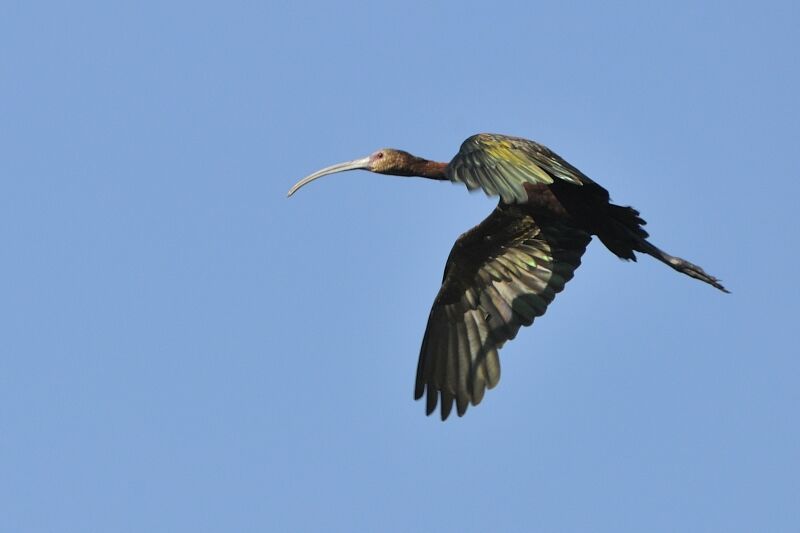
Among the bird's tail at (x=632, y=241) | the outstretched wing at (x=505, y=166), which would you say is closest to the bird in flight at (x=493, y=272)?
the bird's tail at (x=632, y=241)

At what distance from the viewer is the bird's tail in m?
17.3

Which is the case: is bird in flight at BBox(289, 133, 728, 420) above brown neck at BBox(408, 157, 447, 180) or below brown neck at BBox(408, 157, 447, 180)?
below

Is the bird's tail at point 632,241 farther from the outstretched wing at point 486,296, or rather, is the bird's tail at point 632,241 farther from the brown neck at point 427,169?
the brown neck at point 427,169

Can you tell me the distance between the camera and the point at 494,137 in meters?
15.9

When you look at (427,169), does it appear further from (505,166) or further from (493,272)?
(505,166)

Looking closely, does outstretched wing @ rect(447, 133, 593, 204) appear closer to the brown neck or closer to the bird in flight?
the bird in flight

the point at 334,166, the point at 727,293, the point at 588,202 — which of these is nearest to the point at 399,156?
the point at 334,166

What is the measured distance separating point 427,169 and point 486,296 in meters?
2.06

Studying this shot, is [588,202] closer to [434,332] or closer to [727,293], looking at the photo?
[727,293]

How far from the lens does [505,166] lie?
1502 cm

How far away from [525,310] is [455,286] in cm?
105

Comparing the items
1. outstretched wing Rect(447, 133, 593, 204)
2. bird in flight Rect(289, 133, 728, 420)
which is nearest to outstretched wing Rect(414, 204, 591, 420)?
bird in flight Rect(289, 133, 728, 420)

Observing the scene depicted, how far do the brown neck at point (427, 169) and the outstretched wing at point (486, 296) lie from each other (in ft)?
2.94

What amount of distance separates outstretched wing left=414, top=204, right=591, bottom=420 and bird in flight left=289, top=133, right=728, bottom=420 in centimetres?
1
